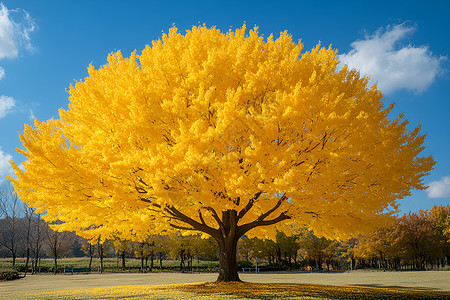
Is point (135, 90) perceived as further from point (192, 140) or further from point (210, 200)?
point (210, 200)

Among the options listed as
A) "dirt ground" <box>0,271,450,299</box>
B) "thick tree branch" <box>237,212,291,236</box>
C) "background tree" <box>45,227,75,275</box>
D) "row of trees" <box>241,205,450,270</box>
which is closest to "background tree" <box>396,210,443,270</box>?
"row of trees" <box>241,205,450,270</box>

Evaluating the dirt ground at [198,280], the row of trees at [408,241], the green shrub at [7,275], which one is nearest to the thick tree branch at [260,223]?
the dirt ground at [198,280]

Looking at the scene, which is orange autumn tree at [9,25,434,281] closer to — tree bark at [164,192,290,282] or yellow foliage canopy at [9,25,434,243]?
yellow foliage canopy at [9,25,434,243]

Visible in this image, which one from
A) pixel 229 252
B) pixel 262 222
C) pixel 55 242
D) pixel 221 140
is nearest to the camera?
pixel 221 140

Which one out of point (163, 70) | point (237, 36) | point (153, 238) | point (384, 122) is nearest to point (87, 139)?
point (163, 70)

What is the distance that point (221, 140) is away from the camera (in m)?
10.9

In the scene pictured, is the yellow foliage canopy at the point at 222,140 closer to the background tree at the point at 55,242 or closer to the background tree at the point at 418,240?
the background tree at the point at 55,242

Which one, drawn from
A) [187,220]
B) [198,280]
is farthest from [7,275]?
[187,220]

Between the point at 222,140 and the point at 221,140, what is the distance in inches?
1.4

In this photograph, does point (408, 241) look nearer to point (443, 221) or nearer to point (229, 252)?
point (443, 221)

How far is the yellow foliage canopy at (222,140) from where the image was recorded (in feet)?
34.0

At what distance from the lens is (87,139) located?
1259cm

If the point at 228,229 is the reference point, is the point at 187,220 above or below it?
above

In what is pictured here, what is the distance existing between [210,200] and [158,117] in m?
3.53
